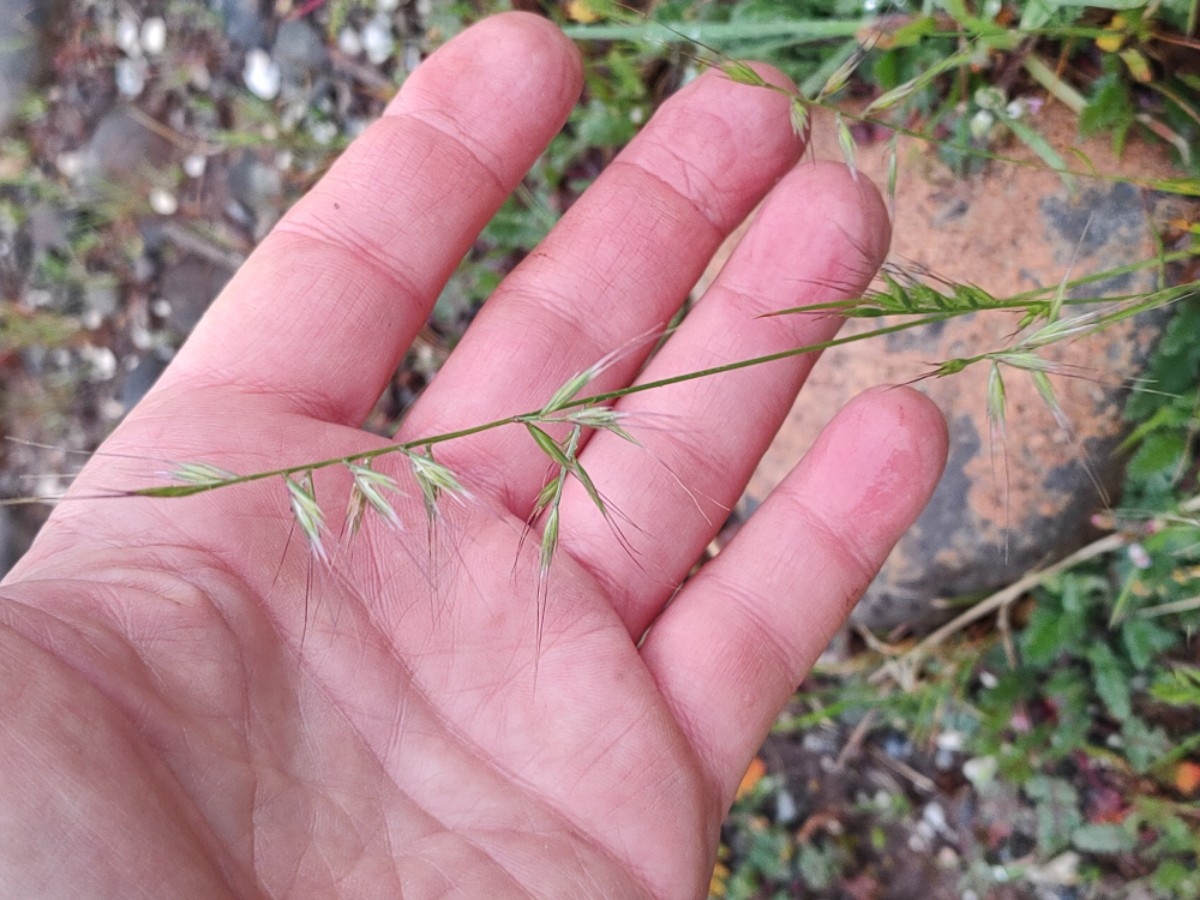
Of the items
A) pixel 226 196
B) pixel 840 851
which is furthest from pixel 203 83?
pixel 840 851

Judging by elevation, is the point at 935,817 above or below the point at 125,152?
below

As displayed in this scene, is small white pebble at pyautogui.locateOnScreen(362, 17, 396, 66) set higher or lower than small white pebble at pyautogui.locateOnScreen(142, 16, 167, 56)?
higher

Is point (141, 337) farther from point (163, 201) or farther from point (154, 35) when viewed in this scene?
A: point (154, 35)

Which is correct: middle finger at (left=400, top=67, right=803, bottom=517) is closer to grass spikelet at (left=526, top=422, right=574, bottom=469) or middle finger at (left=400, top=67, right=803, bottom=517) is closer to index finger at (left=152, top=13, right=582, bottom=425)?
index finger at (left=152, top=13, right=582, bottom=425)

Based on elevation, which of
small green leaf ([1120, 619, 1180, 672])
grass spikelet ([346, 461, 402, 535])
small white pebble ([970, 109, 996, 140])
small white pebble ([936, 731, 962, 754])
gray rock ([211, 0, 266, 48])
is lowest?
small white pebble ([936, 731, 962, 754])

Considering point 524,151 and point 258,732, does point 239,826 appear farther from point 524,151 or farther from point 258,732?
point 524,151

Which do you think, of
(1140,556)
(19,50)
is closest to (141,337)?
(19,50)

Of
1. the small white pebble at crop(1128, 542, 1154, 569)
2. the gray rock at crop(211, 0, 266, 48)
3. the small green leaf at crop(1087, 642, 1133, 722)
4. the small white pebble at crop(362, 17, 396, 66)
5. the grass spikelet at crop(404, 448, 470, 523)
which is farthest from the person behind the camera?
the gray rock at crop(211, 0, 266, 48)

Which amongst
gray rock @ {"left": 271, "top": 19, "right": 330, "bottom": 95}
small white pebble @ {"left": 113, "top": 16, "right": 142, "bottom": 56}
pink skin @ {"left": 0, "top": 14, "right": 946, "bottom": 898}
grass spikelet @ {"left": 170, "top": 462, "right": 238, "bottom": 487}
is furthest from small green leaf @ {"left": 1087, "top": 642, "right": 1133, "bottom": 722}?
small white pebble @ {"left": 113, "top": 16, "right": 142, "bottom": 56}
